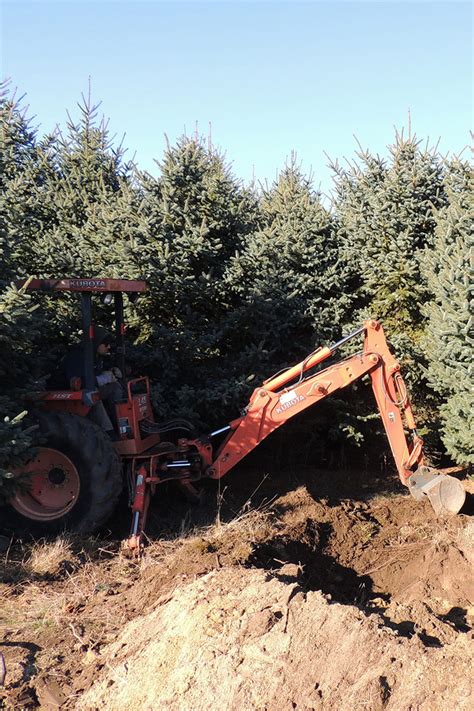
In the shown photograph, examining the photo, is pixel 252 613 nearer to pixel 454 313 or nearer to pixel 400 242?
pixel 454 313

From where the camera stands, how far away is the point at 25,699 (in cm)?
426

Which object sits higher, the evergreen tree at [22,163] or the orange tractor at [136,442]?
the evergreen tree at [22,163]

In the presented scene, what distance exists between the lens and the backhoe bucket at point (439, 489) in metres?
7.19

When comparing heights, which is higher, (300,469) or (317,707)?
(300,469)

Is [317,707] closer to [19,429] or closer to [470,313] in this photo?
[19,429]

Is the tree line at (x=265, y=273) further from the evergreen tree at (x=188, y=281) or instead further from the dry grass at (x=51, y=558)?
the dry grass at (x=51, y=558)

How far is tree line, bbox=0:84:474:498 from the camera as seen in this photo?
29.1 feet

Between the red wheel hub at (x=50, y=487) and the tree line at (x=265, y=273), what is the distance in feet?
5.81

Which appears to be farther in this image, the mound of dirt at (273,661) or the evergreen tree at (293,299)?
the evergreen tree at (293,299)

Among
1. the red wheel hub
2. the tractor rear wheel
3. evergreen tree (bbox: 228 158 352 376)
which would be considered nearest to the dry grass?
the tractor rear wheel

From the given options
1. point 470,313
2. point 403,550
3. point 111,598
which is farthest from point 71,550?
point 470,313

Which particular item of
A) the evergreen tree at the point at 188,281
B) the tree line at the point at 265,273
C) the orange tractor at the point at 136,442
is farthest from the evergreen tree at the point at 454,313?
the evergreen tree at the point at 188,281

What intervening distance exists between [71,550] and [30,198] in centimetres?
564

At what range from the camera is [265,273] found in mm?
9367
